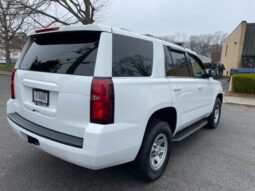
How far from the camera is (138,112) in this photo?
2.49 meters

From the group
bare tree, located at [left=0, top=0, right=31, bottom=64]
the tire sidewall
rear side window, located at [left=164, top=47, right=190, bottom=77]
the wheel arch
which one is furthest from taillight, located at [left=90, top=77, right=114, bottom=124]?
bare tree, located at [left=0, top=0, right=31, bottom=64]

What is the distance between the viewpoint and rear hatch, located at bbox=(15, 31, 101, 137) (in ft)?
7.41

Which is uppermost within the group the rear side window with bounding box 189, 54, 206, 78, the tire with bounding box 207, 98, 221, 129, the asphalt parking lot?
the rear side window with bounding box 189, 54, 206, 78

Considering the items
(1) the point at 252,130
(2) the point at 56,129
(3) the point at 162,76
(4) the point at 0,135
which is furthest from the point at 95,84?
(1) the point at 252,130

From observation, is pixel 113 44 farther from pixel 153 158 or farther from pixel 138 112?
pixel 153 158

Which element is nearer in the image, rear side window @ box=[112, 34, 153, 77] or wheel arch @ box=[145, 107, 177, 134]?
rear side window @ box=[112, 34, 153, 77]

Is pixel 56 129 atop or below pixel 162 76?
below

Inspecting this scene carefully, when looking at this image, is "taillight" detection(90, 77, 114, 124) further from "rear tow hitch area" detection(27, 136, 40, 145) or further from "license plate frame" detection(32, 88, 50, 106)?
"rear tow hitch area" detection(27, 136, 40, 145)

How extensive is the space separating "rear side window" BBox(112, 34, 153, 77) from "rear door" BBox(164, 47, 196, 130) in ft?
1.59

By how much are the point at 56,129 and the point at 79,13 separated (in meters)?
17.2

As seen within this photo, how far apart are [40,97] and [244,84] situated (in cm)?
1209

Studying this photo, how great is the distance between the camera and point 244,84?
12086 mm

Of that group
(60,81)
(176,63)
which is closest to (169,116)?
(176,63)

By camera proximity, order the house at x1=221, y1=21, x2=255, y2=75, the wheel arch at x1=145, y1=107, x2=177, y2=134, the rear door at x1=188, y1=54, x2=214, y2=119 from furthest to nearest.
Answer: the house at x1=221, y1=21, x2=255, y2=75
the rear door at x1=188, y1=54, x2=214, y2=119
the wheel arch at x1=145, y1=107, x2=177, y2=134
